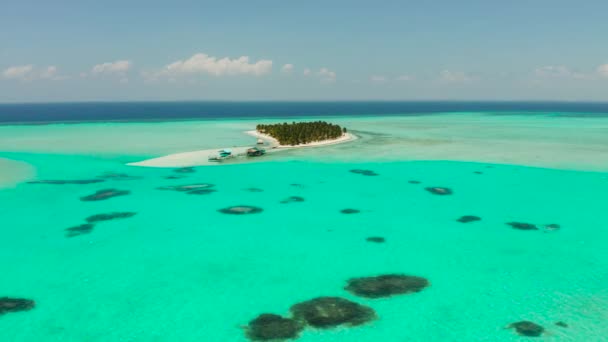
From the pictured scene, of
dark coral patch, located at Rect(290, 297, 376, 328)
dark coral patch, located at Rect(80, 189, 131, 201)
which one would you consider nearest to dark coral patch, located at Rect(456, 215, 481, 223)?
dark coral patch, located at Rect(290, 297, 376, 328)

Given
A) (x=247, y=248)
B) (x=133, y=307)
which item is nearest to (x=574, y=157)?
(x=247, y=248)

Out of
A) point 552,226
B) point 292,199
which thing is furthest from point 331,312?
point 552,226

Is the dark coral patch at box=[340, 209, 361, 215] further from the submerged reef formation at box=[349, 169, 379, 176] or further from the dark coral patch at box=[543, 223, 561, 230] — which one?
the submerged reef formation at box=[349, 169, 379, 176]

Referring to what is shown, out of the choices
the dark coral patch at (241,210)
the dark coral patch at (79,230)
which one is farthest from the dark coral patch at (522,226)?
the dark coral patch at (79,230)

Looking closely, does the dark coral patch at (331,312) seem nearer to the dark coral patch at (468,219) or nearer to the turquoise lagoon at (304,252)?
the turquoise lagoon at (304,252)

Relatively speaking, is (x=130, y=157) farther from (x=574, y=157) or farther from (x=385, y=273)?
(x=574, y=157)

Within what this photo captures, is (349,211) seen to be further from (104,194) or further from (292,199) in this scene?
(104,194)

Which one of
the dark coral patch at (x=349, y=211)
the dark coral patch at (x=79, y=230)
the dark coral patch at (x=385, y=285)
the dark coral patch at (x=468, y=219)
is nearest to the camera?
the dark coral patch at (x=385, y=285)
